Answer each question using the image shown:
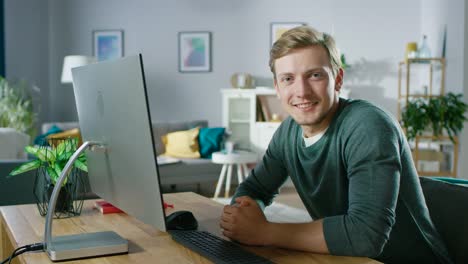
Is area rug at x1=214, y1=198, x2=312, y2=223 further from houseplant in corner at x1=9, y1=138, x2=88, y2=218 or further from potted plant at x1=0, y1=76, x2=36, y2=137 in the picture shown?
potted plant at x1=0, y1=76, x2=36, y2=137

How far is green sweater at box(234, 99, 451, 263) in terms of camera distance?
1.26 m

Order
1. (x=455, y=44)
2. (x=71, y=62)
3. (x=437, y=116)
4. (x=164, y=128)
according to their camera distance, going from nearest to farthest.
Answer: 1. (x=437, y=116)
2. (x=455, y=44)
3. (x=164, y=128)
4. (x=71, y=62)

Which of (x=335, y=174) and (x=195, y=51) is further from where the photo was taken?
(x=195, y=51)

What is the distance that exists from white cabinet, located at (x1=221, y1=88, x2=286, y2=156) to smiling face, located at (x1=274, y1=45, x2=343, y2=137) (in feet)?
17.4

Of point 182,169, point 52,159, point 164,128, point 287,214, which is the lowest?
point 287,214

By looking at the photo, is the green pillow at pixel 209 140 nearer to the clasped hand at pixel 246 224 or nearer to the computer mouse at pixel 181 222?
the computer mouse at pixel 181 222

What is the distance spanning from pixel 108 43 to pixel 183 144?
217cm

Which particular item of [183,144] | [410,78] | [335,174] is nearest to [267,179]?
[335,174]

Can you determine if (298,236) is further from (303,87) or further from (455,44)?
(455,44)

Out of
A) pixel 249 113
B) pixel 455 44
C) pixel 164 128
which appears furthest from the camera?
pixel 249 113

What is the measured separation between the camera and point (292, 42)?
1409 millimetres

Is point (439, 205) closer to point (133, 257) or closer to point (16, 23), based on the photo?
point (133, 257)

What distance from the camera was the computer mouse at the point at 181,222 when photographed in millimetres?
1495

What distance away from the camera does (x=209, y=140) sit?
19.7 ft
